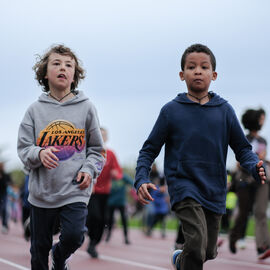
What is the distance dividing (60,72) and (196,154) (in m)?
1.43

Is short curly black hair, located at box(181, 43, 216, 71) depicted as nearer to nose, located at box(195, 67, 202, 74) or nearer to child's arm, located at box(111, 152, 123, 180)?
nose, located at box(195, 67, 202, 74)

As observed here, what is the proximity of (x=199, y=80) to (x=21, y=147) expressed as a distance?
5.12 ft

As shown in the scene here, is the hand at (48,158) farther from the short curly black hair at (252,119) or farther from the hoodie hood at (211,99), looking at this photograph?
the short curly black hair at (252,119)

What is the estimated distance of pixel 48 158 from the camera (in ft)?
15.4

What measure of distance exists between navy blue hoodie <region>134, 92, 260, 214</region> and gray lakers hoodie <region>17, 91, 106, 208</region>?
553mm

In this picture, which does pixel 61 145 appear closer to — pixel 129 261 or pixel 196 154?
pixel 196 154

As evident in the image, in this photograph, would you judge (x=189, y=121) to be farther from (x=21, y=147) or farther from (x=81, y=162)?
(x=21, y=147)

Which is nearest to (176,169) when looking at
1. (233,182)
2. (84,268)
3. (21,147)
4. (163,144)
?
(163,144)

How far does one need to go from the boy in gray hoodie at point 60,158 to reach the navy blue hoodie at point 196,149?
1.82 feet

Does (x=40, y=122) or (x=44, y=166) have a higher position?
(x=40, y=122)

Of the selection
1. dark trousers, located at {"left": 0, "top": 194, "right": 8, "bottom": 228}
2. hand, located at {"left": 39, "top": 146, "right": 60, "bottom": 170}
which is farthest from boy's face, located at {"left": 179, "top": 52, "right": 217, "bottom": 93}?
dark trousers, located at {"left": 0, "top": 194, "right": 8, "bottom": 228}

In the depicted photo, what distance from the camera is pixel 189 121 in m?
4.64

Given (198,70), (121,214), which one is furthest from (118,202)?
(198,70)

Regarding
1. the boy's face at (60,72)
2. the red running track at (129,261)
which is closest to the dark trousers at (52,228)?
the boy's face at (60,72)
